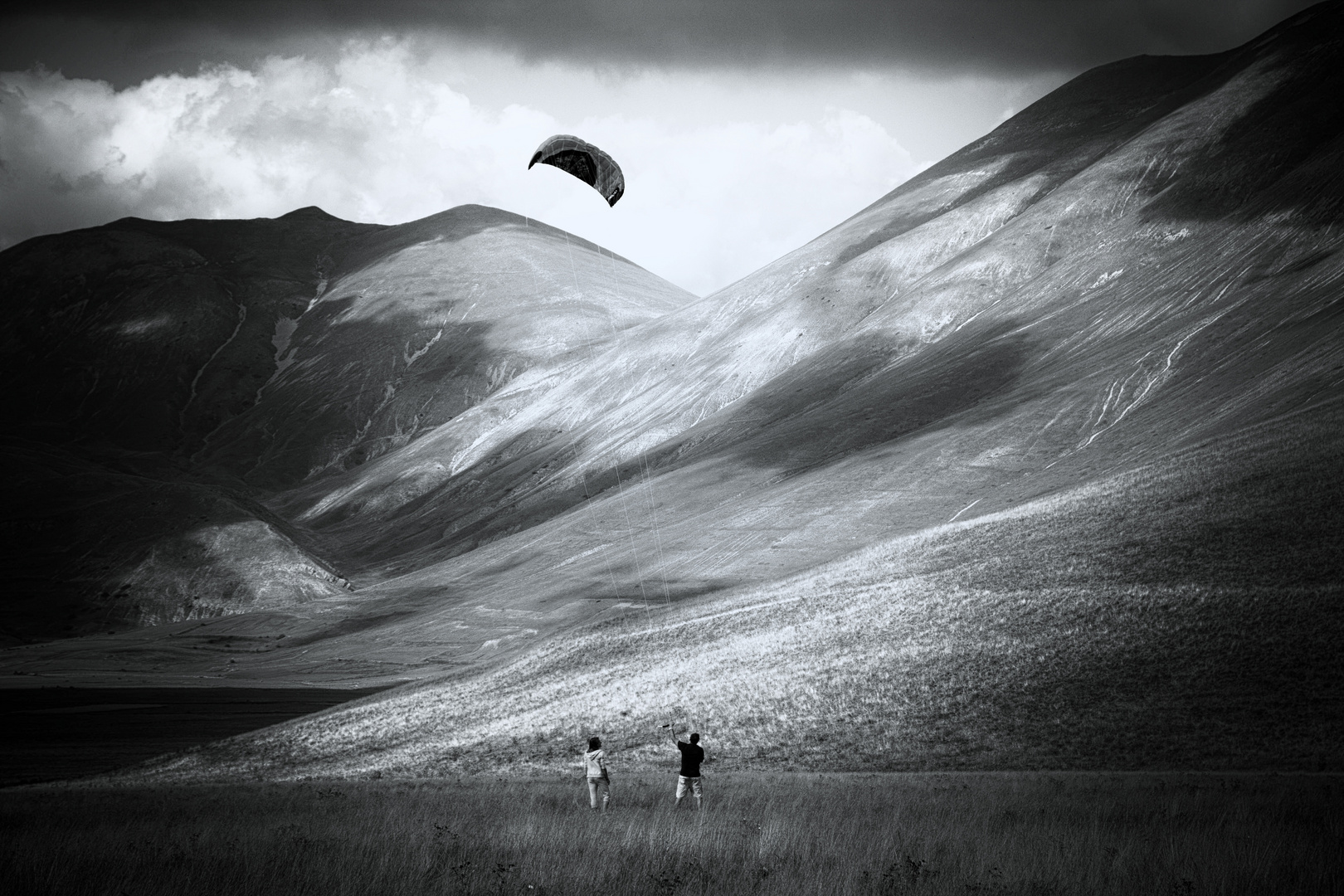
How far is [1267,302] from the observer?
9638cm

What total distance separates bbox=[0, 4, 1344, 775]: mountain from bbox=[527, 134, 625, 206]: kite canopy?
19.0 meters

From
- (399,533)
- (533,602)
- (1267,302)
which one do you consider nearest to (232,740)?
(533,602)

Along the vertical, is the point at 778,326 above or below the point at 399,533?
above

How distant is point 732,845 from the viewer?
14.3 m

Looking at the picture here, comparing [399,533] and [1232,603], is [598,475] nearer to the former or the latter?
[399,533]

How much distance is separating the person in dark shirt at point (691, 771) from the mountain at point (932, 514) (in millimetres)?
13540

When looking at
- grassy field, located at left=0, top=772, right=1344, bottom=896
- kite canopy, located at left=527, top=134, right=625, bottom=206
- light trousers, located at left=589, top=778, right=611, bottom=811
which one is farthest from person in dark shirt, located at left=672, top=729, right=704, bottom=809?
kite canopy, located at left=527, top=134, right=625, bottom=206

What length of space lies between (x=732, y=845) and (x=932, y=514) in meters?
77.3

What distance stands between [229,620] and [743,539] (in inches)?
2240

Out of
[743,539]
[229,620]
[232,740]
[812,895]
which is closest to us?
[812,895]

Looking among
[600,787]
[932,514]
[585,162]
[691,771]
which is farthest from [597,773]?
[932,514]

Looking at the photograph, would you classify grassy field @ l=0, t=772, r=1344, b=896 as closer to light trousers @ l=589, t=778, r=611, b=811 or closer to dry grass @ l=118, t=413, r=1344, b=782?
light trousers @ l=589, t=778, r=611, b=811

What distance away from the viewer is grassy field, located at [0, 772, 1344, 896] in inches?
478

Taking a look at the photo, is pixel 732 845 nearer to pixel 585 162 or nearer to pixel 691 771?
pixel 691 771
